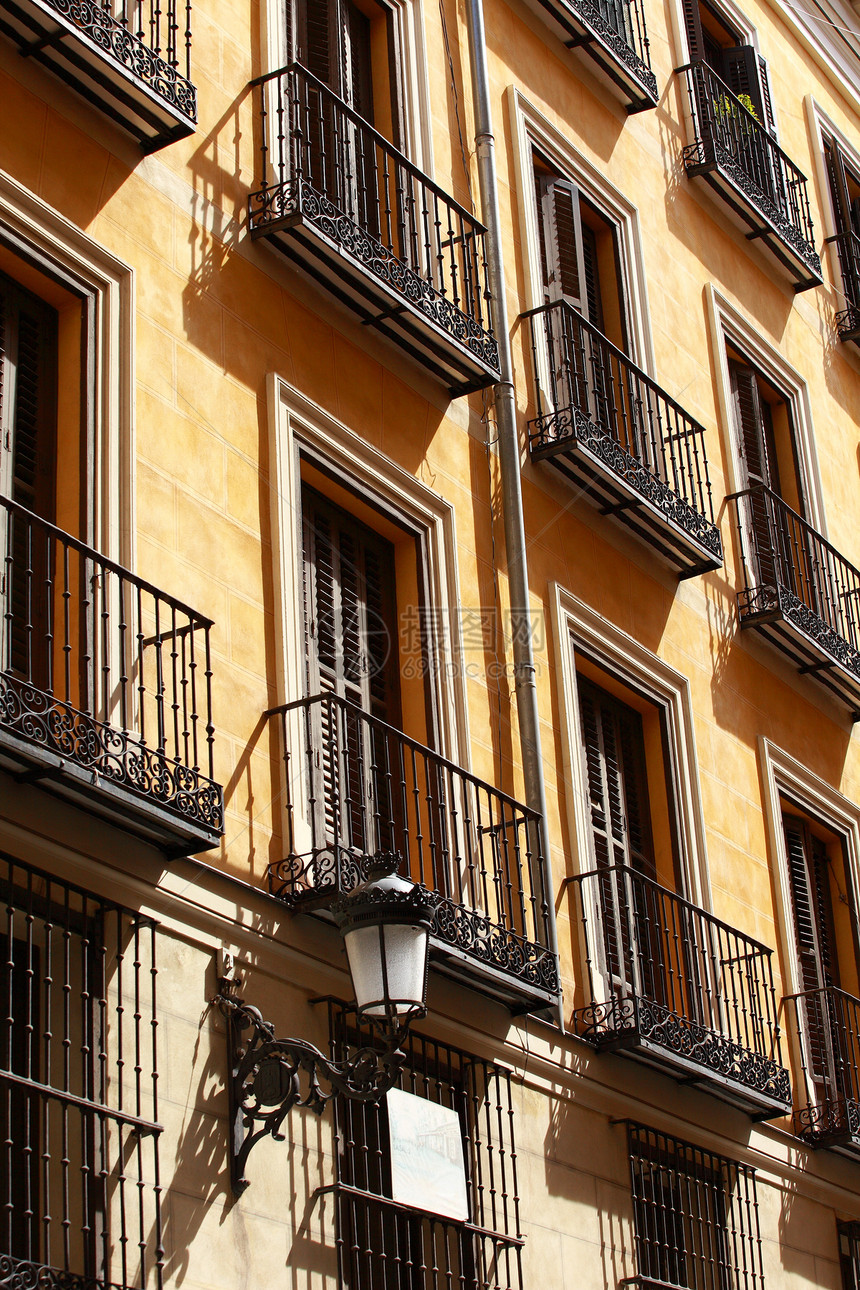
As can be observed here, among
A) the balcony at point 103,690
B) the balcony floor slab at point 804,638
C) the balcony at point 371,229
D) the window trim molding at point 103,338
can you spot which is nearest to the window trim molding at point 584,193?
the balcony at point 371,229

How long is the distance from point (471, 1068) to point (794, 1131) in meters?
4.29

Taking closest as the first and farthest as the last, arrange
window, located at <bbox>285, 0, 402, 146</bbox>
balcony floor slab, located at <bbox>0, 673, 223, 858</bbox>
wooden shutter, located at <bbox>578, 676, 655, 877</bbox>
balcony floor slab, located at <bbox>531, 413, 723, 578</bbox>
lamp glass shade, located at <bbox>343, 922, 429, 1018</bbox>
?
balcony floor slab, located at <bbox>0, 673, 223, 858</bbox>, lamp glass shade, located at <bbox>343, 922, 429, 1018</bbox>, window, located at <bbox>285, 0, 402, 146</bbox>, wooden shutter, located at <bbox>578, 676, 655, 877</bbox>, balcony floor slab, located at <bbox>531, 413, 723, 578</bbox>

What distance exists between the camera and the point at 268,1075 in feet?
31.0

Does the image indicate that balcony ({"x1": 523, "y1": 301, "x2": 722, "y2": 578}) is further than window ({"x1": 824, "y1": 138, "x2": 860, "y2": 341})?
No

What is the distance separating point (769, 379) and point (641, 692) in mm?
5338

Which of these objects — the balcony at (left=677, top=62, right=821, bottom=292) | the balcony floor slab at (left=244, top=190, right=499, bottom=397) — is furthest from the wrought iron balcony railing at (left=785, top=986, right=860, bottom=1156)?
the balcony at (left=677, top=62, right=821, bottom=292)

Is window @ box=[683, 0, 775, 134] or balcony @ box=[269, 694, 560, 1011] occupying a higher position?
window @ box=[683, 0, 775, 134]

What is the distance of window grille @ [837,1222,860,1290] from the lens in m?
14.8

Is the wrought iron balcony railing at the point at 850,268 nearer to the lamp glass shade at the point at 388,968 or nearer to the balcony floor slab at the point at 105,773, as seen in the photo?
the balcony floor slab at the point at 105,773

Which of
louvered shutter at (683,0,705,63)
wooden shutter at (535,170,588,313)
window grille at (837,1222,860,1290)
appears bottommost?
window grille at (837,1222,860,1290)

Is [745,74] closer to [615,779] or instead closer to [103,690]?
[615,779]

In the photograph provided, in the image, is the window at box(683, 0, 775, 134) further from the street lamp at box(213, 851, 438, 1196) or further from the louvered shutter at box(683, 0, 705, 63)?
the street lamp at box(213, 851, 438, 1196)

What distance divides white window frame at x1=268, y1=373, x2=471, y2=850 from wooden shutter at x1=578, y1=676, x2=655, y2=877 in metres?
1.92

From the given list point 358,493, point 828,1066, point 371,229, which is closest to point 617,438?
point 371,229
